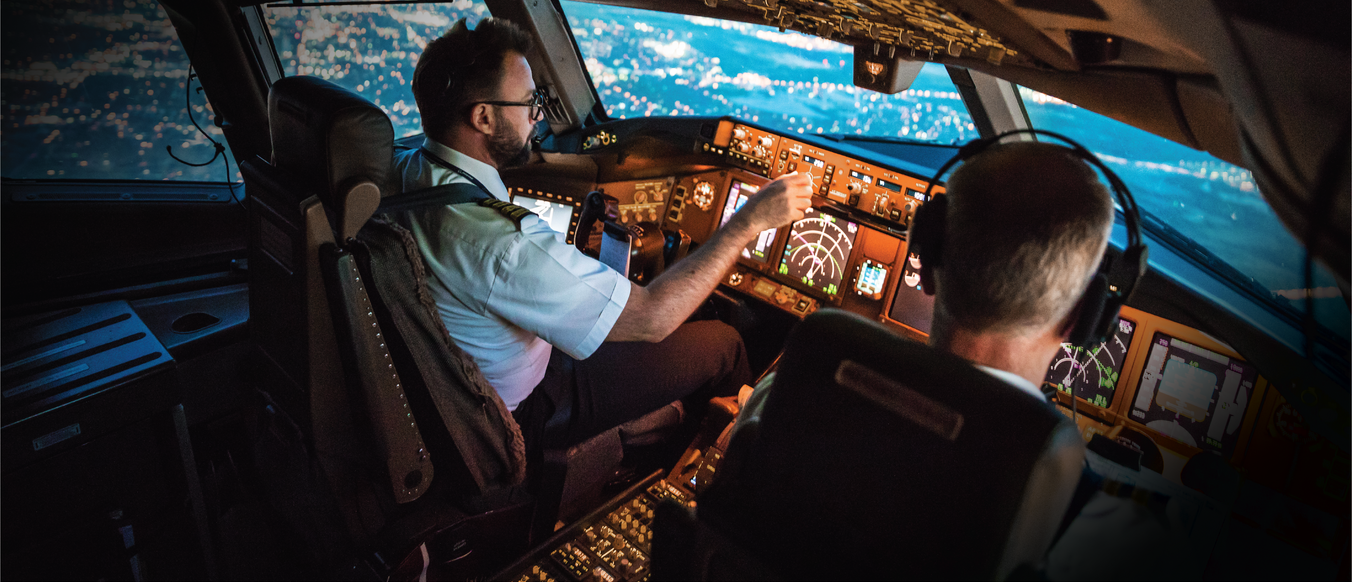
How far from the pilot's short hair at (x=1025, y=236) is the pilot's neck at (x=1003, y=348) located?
1 cm

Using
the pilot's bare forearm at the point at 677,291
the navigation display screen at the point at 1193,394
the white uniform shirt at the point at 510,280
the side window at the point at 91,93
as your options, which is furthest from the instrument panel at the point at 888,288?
the side window at the point at 91,93

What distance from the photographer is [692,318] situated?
2.61 m

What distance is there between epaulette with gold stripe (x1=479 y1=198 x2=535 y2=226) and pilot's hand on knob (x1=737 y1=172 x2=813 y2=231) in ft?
1.65

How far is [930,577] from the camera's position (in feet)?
2.32

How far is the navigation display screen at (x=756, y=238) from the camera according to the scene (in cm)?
235

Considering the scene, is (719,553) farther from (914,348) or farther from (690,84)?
(690,84)

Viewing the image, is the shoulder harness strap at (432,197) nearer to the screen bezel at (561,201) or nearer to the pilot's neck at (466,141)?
the pilot's neck at (466,141)

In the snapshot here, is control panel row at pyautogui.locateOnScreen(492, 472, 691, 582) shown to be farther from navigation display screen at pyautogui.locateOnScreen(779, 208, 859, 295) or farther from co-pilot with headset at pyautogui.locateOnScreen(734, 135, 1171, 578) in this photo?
co-pilot with headset at pyautogui.locateOnScreen(734, 135, 1171, 578)

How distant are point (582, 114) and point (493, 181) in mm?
1485

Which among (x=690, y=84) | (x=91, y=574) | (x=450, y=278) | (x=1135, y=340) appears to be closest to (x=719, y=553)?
(x=450, y=278)

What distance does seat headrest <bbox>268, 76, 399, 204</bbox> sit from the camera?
124cm

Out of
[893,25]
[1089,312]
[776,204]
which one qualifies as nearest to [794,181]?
[776,204]

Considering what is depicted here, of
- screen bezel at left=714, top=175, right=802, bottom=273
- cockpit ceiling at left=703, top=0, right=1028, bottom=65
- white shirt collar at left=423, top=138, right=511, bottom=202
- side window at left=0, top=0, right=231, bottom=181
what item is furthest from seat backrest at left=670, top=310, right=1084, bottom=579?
side window at left=0, top=0, right=231, bottom=181

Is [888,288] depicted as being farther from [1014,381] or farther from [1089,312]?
[1014,381]
